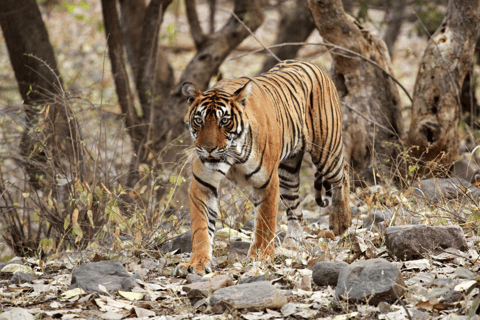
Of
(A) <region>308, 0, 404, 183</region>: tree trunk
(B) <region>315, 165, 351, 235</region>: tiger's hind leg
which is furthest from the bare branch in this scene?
(B) <region>315, 165, 351, 235</region>: tiger's hind leg

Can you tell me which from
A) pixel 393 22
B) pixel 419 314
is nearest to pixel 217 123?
pixel 419 314

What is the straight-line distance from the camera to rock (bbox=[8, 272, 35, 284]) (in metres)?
4.00

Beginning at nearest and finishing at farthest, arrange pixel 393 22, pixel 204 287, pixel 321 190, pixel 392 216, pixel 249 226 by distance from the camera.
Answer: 1. pixel 204 287
2. pixel 392 216
3. pixel 321 190
4. pixel 249 226
5. pixel 393 22

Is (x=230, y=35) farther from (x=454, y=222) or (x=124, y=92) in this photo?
(x=454, y=222)

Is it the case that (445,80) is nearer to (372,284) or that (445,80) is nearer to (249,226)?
(249,226)

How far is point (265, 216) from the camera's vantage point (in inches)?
170

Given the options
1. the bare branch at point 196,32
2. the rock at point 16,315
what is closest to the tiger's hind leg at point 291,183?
the rock at point 16,315

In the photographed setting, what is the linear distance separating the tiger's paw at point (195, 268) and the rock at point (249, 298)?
2.48ft

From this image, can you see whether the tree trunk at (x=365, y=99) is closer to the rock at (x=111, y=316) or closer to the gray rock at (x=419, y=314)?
the gray rock at (x=419, y=314)

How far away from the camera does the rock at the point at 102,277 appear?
11.8ft

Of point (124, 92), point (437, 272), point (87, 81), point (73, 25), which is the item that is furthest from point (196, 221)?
point (73, 25)

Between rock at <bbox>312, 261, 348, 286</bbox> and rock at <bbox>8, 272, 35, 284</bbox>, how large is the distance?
6.85ft

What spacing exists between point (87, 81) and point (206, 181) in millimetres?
12248

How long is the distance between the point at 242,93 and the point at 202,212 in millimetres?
952
